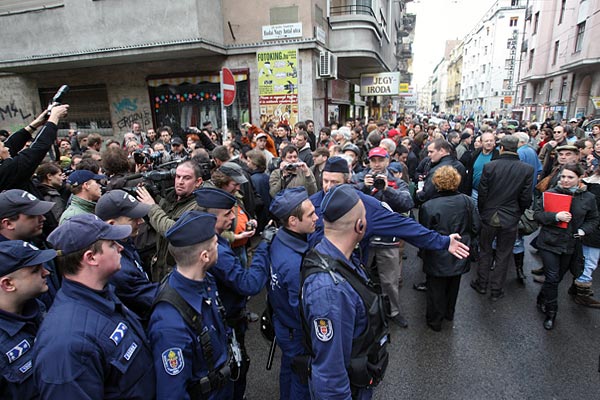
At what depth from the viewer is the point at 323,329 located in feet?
5.70

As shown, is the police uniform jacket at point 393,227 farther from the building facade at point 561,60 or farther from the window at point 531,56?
the window at point 531,56

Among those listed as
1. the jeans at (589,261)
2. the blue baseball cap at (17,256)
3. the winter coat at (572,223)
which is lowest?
the jeans at (589,261)

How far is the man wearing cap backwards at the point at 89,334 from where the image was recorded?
142 cm

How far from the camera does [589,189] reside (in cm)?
464

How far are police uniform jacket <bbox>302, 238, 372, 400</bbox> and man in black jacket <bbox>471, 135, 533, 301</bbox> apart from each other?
12.1ft

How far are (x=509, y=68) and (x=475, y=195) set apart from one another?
53.6 metres

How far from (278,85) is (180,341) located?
34.6 feet

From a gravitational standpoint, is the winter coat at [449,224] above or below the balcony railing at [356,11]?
below

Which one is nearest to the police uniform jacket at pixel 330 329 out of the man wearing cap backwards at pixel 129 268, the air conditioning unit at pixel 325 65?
the man wearing cap backwards at pixel 129 268

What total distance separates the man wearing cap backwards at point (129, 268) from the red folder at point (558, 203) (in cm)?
437

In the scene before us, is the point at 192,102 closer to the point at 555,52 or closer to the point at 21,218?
the point at 21,218

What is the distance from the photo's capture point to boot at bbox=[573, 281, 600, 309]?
14.9 feet

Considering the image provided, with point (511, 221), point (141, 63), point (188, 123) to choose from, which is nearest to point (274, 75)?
point (188, 123)

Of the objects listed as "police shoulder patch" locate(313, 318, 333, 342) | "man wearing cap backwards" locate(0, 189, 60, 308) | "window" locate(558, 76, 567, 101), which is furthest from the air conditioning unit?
"window" locate(558, 76, 567, 101)
